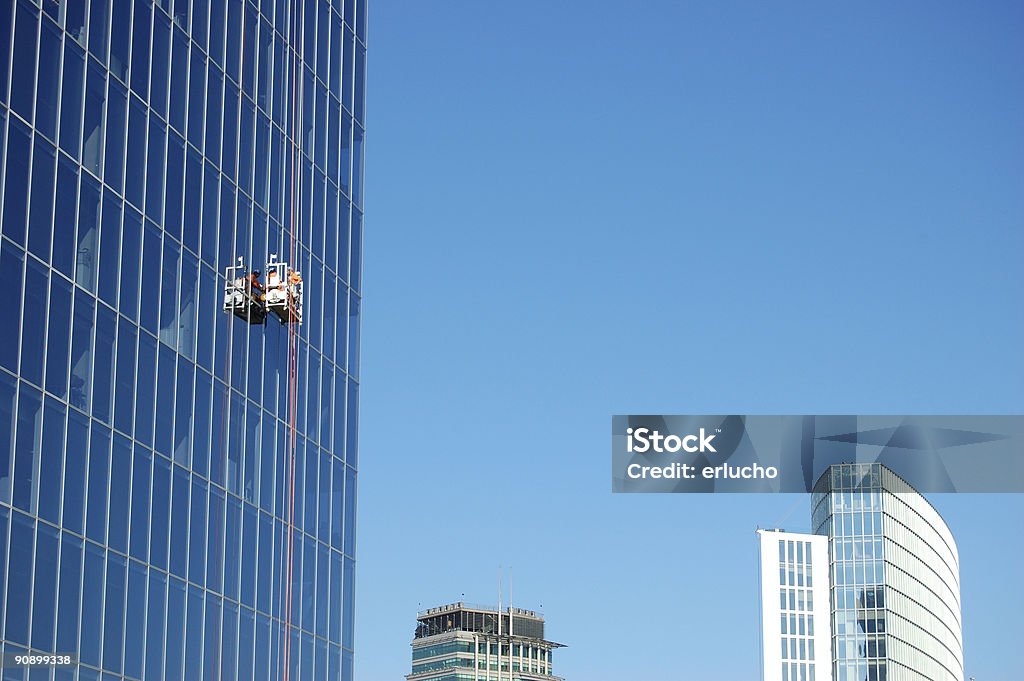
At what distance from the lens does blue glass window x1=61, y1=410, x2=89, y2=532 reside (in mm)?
52250

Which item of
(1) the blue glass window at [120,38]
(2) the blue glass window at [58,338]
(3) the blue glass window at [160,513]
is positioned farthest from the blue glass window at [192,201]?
(2) the blue glass window at [58,338]

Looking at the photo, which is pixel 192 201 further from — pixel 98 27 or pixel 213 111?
pixel 98 27

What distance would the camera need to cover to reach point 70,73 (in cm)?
5434

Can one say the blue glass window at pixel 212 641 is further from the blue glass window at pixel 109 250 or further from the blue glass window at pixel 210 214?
the blue glass window at pixel 109 250

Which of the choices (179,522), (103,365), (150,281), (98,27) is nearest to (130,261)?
(150,281)

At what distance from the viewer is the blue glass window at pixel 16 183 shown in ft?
163

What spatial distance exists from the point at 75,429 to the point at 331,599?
27903 mm

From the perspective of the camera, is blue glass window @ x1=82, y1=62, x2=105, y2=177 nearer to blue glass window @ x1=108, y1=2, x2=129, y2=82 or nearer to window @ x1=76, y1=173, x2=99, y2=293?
window @ x1=76, y1=173, x2=99, y2=293

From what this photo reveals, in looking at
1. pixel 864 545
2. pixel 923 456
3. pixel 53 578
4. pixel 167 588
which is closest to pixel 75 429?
pixel 53 578

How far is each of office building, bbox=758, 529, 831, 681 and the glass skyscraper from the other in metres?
108

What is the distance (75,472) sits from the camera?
5288 centimetres

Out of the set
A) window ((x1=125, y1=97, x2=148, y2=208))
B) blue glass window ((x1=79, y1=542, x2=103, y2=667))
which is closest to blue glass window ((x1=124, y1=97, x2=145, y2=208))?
window ((x1=125, y1=97, x2=148, y2=208))

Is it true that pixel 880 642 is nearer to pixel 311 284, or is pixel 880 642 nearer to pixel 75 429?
pixel 311 284

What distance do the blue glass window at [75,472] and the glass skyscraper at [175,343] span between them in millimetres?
94
